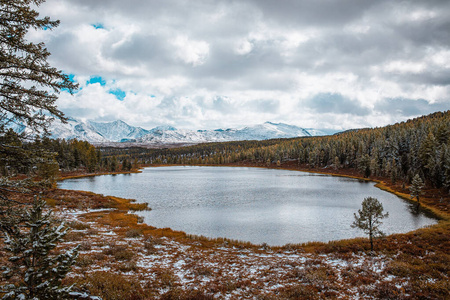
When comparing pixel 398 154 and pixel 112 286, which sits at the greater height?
pixel 398 154

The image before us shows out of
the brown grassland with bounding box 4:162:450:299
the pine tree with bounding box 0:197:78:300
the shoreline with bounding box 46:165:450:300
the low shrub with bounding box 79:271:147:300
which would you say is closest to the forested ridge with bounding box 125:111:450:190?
the shoreline with bounding box 46:165:450:300

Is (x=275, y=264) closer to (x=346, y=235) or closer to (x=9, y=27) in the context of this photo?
(x=346, y=235)

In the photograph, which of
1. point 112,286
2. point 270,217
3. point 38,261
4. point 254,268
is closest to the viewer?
point 38,261

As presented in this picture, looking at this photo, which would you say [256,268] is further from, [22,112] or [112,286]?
[22,112]

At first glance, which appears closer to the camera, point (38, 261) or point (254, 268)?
point (38, 261)

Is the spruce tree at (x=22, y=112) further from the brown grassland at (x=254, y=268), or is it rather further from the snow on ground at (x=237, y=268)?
the snow on ground at (x=237, y=268)

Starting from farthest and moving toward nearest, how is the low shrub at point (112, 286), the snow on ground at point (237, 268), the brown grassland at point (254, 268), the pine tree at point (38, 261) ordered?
the snow on ground at point (237, 268)
the brown grassland at point (254, 268)
the low shrub at point (112, 286)
the pine tree at point (38, 261)

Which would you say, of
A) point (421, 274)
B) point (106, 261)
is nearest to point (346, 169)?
point (421, 274)

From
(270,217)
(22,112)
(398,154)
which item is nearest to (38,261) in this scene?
(22,112)

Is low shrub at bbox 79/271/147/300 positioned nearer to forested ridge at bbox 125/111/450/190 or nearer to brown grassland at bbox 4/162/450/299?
brown grassland at bbox 4/162/450/299

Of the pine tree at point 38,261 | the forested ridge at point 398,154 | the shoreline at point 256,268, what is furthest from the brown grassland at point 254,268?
the forested ridge at point 398,154

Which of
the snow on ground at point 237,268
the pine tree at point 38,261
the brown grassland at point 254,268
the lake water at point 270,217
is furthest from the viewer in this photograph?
the lake water at point 270,217

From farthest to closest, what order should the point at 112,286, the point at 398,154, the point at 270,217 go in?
1. the point at 398,154
2. the point at 270,217
3. the point at 112,286

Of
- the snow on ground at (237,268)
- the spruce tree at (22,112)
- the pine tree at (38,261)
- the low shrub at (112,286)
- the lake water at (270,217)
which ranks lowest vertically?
the lake water at (270,217)
